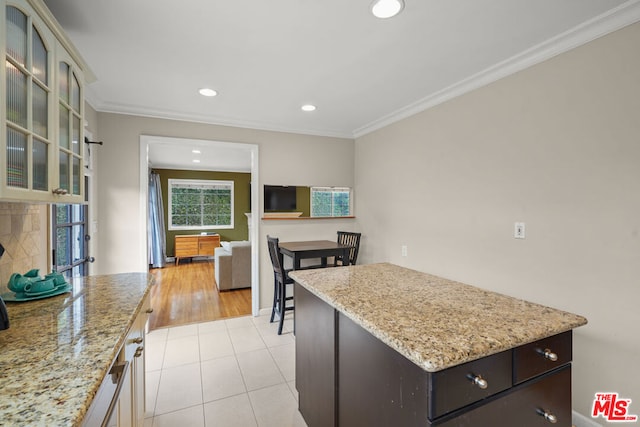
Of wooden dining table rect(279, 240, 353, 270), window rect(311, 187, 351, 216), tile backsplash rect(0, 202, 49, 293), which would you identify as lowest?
wooden dining table rect(279, 240, 353, 270)

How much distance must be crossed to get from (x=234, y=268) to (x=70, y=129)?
11.6 ft

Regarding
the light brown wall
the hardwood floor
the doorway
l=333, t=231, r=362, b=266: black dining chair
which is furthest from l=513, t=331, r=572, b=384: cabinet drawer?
the hardwood floor

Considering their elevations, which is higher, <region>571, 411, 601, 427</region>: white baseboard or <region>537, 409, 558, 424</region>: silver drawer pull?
<region>537, 409, 558, 424</region>: silver drawer pull

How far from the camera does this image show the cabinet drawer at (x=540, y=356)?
0.99 metres

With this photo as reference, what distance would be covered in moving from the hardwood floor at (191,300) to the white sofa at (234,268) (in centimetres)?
12

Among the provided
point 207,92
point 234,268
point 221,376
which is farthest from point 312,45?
point 234,268

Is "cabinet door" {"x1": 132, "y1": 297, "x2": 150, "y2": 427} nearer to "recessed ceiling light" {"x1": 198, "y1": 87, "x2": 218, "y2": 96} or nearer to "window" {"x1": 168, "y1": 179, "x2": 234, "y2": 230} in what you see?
"recessed ceiling light" {"x1": 198, "y1": 87, "x2": 218, "y2": 96}

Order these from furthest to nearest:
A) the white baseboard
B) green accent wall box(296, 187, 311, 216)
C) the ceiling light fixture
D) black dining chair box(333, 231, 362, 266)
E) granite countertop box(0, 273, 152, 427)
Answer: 1. green accent wall box(296, 187, 311, 216)
2. black dining chair box(333, 231, 362, 266)
3. the white baseboard
4. the ceiling light fixture
5. granite countertop box(0, 273, 152, 427)

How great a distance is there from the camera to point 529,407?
1.03 meters

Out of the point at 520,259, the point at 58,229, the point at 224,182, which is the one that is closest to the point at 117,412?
the point at 58,229

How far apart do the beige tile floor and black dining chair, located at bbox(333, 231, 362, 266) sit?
97cm

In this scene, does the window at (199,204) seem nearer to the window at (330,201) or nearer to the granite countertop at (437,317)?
the window at (330,201)

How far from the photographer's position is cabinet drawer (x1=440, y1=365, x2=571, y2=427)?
0.92 metres

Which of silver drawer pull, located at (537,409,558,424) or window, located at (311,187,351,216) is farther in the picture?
window, located at (311,187,351,216)
